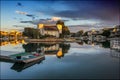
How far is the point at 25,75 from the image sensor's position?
5340 mm

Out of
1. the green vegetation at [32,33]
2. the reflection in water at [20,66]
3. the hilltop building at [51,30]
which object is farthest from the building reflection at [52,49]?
the hilltop building at [51,30]

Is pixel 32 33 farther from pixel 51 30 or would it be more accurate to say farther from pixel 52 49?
pixel 52 49

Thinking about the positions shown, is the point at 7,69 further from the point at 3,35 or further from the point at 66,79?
the point at 3,35

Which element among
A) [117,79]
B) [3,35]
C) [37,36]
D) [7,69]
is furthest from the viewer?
[3,35]

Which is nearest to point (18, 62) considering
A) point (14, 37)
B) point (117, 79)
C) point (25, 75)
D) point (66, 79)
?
point (25, 75)

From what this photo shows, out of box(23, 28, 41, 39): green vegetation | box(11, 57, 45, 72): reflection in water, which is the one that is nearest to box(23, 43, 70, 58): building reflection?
box(11, 57, 45, 72): reflection in water

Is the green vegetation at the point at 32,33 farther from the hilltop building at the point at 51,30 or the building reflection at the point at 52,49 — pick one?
the building reflection at the point at 52,49

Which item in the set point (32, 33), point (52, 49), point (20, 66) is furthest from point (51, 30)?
point (20, 66)

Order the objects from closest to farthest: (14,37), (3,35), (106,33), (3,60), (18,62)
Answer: (18,62)
(3,60)
(106,33)
(3,35)
(14,37)

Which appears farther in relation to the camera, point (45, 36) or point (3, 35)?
point (3, 35)

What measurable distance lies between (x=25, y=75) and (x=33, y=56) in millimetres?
2094

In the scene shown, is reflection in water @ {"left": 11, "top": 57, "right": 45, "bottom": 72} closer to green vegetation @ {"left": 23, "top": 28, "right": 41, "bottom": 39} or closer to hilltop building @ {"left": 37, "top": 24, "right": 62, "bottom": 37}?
green vegetation @ {"left": 23, "top": 28, "right": 41, "bottom": 39}

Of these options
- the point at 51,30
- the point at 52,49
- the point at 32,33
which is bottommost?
the point at 52,49

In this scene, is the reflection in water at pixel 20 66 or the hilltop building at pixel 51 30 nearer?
the reflection in water at pixel 20 66
